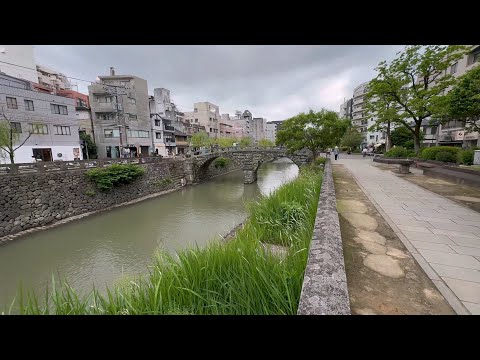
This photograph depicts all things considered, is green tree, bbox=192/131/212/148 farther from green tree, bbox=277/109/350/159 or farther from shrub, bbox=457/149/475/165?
shrub, bbox=457/149/475/165

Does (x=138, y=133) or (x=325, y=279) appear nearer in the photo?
(x=325, y=279)

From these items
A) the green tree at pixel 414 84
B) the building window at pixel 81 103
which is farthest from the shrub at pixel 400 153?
the building window at pixel 81 103

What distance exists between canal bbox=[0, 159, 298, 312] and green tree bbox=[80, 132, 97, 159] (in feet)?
51.1

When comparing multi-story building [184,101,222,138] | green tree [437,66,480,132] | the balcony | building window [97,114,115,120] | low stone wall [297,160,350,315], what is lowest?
low stone wall [297,160,350,315]

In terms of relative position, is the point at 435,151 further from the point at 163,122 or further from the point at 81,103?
the point at 81,103

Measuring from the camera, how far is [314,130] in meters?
18.7

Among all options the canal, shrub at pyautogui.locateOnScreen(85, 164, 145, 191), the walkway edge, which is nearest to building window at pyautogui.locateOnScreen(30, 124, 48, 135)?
shrub at pyautogui.locateOnScreen(85, 164, 145, 191)

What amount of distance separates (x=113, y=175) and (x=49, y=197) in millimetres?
3726

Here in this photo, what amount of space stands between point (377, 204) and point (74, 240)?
12502mm

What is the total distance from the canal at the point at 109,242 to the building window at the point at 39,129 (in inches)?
471

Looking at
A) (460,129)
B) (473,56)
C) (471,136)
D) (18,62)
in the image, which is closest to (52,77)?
(18,62)

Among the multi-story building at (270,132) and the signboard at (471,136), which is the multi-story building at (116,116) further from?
the multi-story building at (270,132)

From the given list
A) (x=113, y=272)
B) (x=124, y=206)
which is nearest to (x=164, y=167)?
(x=124, y=206)

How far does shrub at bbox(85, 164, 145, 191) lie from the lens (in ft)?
47.3
